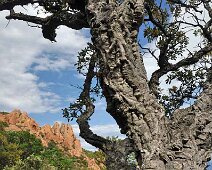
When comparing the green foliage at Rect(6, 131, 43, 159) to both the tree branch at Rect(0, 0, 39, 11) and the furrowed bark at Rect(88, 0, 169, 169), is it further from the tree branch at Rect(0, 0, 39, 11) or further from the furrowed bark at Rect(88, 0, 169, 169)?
the furrowed bark at Rect(88, 0, 169, 169)

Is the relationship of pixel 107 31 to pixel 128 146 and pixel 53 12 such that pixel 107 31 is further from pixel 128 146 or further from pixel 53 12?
pixel 53 12

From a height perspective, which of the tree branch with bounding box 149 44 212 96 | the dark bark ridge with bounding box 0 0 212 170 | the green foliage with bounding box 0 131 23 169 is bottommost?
the dark bark ridge with bounding box 0 0 212 170

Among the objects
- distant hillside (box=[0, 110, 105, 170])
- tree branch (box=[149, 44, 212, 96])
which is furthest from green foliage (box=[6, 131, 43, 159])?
tree branch (box=[149, 44, 212, 96])

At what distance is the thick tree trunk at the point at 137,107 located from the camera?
5.99 meters

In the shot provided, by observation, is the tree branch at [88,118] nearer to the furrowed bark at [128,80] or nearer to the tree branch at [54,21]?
the tree branch at [54,21]

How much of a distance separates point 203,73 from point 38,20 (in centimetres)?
510

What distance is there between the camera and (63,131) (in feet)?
579

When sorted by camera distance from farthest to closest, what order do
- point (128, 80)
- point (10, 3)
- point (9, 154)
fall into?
1. point (9, 154)
2. point (10, 3)
3. point (128, 80)

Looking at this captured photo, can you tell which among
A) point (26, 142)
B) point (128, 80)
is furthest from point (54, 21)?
point (26, 142)

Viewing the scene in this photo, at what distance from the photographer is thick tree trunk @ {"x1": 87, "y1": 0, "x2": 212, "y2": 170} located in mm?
5992

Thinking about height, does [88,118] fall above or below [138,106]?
above

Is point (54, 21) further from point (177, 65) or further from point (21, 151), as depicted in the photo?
point (21, 151)

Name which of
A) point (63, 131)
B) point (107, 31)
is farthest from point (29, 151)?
point (107, 31)

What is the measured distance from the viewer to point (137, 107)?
625cm
